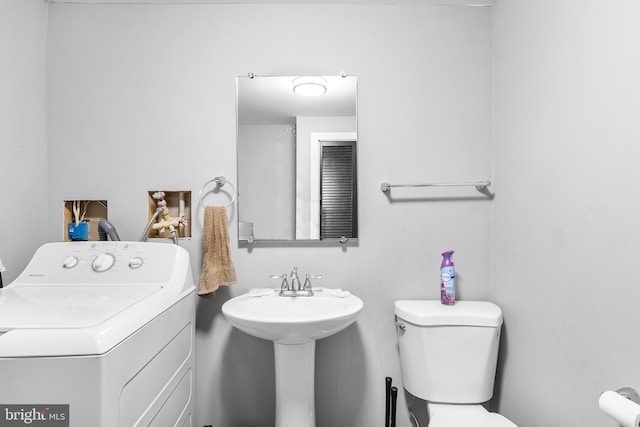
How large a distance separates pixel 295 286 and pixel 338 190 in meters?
0.49

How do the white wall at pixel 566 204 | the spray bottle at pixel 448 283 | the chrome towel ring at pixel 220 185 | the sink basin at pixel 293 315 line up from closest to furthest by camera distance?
1. the white wall at pixel 566 204
2. the sink basin at pixel 293 315
3. the spray bottle at pixel 448 283
4. the chrome towel ring at pixel 220 185

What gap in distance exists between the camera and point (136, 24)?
1642 mm

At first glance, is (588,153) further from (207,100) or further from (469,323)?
(207,100)

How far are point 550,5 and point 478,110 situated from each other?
490mm

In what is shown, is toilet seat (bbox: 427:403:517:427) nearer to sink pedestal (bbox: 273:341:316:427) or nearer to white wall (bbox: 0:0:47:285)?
sink pedestal (bbox: 273:341:316:427)

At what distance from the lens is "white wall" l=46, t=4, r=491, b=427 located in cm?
164

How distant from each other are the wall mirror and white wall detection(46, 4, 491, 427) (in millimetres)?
57

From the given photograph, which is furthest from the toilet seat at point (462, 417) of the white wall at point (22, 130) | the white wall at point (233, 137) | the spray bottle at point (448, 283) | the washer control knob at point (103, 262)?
the white wall at point (22, 130)

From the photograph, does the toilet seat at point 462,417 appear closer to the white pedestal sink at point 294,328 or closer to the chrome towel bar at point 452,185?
the white pedestal sink at point 294,328

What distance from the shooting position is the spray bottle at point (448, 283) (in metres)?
1.54

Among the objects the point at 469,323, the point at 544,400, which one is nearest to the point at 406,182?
the point at 469,323

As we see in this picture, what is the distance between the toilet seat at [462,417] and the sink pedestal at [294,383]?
0.49 metres

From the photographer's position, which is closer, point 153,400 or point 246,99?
point 153,400

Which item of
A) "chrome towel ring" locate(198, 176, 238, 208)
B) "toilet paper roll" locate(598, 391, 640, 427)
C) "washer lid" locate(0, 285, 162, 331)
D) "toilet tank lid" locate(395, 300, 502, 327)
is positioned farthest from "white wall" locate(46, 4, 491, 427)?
"toilet paper roll" locate(598, 391, 640, 427)
